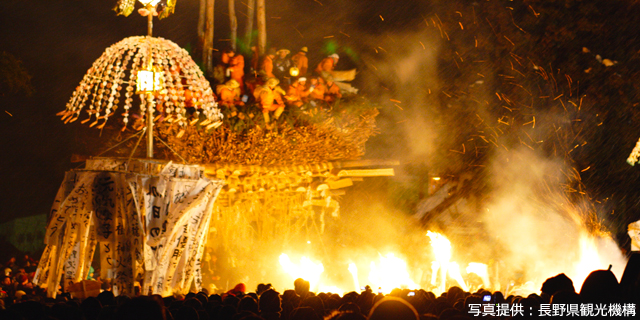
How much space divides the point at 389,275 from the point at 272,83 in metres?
4.23

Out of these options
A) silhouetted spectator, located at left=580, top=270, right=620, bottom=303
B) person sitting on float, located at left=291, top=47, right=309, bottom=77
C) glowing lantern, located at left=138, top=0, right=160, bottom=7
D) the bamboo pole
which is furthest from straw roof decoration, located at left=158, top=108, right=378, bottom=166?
silhouetted spectator, located at left=580, top=270, right=620, bottom=303

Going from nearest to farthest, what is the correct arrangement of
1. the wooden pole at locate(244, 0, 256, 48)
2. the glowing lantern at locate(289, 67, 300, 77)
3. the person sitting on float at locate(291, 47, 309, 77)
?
the glowing lantern at locate(289, 67, 300, 77)
the person sitting on float at locate(291, 47, 309, 77)
the wooden pole at locate(244, 0, 256, 48)

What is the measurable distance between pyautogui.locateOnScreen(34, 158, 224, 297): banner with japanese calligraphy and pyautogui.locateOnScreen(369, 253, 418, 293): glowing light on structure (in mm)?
4917

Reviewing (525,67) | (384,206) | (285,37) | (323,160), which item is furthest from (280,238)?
(525,67)

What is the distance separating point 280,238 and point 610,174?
693 cm

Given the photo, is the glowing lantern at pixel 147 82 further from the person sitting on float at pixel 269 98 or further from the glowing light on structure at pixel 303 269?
the glowing light on structure at pixel 303 269

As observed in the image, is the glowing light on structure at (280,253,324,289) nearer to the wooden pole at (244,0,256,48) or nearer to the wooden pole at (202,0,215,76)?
the wooden pole at (202,0,215,76)

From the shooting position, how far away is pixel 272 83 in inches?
285

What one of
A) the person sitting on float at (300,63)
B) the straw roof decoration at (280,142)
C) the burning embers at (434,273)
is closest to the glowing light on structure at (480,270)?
the burning embers at (434,273)

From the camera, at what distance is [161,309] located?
2.38 meters

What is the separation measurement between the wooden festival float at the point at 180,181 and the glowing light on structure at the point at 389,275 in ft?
5.10

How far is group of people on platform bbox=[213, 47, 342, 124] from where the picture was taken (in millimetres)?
7160

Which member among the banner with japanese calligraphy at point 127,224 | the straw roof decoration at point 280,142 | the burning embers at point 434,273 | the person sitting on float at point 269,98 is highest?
the person sitting on float at point 269,98

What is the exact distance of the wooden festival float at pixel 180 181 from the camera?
386 centimetres
